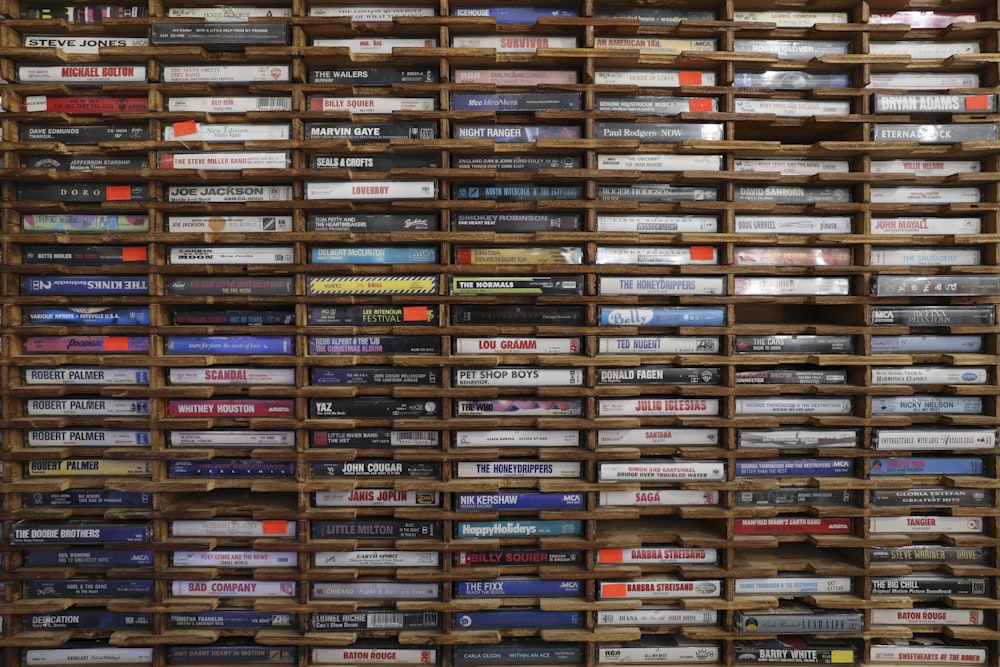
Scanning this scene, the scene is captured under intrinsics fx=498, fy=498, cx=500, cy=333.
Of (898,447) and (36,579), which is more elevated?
(898,447)

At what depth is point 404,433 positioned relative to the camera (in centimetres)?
267

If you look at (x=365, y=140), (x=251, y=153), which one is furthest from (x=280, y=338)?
(x=365, y=140)

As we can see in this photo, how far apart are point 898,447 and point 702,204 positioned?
5.59 ft

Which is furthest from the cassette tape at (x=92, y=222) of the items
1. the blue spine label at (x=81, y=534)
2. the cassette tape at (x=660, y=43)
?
the cassette tape at (x=660, y=43)

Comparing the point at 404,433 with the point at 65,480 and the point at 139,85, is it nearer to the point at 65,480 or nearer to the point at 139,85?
the point at 65,480

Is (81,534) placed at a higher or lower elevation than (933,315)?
lower

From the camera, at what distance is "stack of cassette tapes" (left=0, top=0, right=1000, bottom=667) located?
8.61ft

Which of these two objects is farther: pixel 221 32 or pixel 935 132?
pixel 935 132

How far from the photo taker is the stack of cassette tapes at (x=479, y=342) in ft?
8.61

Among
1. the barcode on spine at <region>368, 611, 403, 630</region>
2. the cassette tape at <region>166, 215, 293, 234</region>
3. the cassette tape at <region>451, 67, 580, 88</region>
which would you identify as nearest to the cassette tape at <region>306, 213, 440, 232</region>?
the cassette tape at <region>166, 215, 293, 234</region>

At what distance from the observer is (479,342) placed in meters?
2.67

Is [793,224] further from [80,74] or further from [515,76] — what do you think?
[80,74]

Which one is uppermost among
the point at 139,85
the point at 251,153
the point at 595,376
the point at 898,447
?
the point at 139,85

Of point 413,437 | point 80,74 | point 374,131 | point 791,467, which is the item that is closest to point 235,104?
point 374,131
